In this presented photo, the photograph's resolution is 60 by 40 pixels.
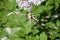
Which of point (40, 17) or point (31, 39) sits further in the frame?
point (40, 17)

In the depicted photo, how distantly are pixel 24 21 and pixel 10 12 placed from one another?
26cm

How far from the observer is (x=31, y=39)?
68.3 inches

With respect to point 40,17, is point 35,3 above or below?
above

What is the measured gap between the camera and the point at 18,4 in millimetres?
2105

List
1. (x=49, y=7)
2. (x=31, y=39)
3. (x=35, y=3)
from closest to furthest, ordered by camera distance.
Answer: (x=31, y=39) < (x=49, y=7) < (x=35, y=3)

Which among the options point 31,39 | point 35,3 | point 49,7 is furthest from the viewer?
point 35,3

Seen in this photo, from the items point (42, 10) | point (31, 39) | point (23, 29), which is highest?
point (42, 10)

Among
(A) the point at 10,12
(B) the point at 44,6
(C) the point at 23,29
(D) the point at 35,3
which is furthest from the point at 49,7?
(A) the point at 10,12

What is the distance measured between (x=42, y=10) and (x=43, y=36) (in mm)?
276

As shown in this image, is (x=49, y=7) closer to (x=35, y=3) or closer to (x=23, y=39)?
(x=35, y=3)

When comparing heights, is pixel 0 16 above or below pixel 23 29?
above

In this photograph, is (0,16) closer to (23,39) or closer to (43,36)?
(23,39)

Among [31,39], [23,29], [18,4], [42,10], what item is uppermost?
[18,4]

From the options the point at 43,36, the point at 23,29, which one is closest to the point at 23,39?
the point at 23,29
